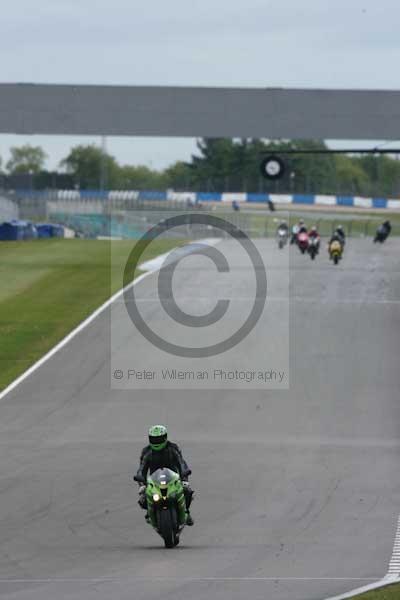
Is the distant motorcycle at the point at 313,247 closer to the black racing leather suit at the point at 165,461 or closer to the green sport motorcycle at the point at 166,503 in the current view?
the black racing leather suit at the point at 165,461

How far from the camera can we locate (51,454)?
72.8 ft

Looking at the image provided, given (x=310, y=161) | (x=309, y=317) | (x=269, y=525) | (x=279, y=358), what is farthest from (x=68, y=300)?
(x=310, y=161)

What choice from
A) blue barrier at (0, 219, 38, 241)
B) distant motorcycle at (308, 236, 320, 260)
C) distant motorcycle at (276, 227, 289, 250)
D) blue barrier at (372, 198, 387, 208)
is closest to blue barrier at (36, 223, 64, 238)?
blue barrier at (0, 219, 38, 241)

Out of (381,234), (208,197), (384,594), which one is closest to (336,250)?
(381,234)

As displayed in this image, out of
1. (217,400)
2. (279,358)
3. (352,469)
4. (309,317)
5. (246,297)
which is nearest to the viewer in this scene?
(352,469)

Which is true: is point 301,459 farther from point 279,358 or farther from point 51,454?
point 279,358

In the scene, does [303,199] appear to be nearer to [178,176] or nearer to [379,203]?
[379,203]

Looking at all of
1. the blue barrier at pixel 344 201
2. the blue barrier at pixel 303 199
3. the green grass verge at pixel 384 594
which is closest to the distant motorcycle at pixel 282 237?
the green grass verge at pixel 384 594

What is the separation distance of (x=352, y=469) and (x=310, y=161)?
12887 cm

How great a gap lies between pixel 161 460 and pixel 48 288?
3172cm

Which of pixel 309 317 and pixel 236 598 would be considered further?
pixel 309 317

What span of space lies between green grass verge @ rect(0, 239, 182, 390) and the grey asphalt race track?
1069mm

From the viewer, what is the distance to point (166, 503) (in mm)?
14531

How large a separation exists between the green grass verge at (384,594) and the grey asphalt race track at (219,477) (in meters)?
0.40
